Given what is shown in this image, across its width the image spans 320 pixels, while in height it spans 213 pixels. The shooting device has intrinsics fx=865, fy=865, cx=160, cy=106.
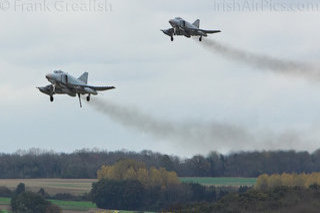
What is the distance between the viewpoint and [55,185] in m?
129

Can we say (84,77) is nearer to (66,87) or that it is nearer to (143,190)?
(66,87)

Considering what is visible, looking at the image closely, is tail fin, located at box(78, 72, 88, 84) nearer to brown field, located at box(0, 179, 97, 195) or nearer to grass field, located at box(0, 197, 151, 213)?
grass field, located at box(0, 197, 151, 213)

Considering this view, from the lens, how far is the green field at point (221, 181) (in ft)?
361

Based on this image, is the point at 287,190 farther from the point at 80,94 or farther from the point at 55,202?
the point at 55,202

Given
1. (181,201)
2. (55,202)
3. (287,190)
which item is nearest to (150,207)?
(181,201)

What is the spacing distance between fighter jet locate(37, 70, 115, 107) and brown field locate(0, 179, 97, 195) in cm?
4646

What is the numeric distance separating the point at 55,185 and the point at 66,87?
54.6 meters

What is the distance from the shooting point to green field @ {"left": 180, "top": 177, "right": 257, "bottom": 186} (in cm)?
11012

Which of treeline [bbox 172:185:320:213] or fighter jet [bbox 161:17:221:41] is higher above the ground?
fighter jet [bbox 161:17:221:41]

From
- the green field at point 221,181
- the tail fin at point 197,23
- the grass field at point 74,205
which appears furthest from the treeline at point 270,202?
the grass field at point 74,205

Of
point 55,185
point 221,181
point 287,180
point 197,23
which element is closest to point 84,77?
point 197,23

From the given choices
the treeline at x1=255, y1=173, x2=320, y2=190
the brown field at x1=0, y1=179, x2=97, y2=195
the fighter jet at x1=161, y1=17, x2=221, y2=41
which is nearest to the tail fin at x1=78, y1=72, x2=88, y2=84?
the fighter jet at x1=161, y1=17, x2=221, y2=41

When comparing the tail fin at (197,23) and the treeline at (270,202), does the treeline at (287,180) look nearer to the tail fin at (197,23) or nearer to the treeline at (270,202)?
the treeline at (270,202)

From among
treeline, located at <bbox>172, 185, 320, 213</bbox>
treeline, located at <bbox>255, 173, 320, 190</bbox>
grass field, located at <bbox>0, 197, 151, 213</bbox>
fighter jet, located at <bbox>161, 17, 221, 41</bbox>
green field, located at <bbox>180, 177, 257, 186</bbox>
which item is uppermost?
fighter jet, located at <bbox>161, 17, 221, 41</bbox>
